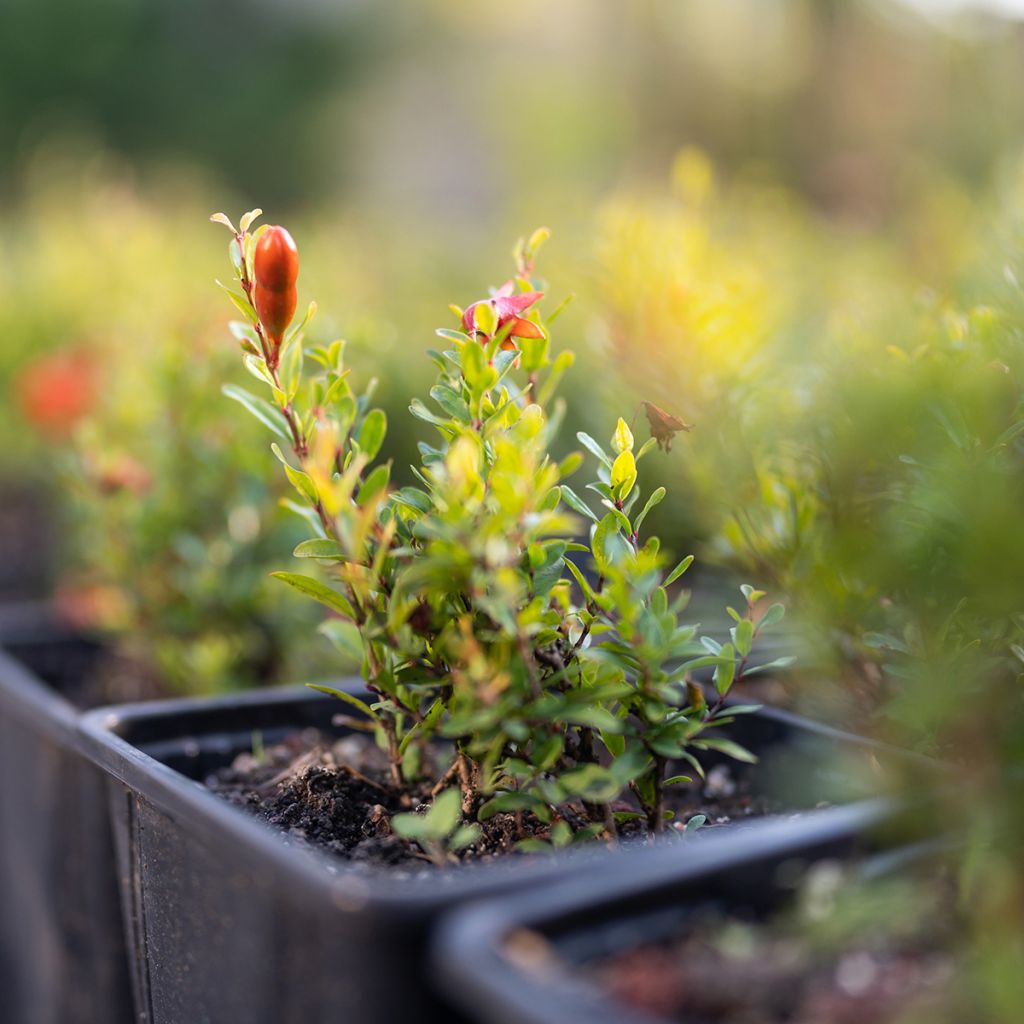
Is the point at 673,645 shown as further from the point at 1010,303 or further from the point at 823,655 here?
the point at 1010,303

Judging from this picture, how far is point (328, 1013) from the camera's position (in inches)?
30.3

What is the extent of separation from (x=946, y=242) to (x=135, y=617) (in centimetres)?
190

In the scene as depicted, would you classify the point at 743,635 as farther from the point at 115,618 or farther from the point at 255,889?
the point at 115,618

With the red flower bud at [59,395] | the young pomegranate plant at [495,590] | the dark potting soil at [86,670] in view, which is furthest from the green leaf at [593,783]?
the red flower bud at [59,395]

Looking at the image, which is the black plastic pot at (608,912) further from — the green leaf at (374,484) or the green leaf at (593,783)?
the green leaf at (374,484)

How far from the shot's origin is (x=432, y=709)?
1.01m

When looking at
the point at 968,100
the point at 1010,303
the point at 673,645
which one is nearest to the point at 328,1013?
the point at 673,645

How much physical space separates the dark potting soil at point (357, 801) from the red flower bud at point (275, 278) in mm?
455

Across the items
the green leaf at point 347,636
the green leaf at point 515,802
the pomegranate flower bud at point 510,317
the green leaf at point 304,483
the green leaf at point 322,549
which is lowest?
the green leaf at point 515,802

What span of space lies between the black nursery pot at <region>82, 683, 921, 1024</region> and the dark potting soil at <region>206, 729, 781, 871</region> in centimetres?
4

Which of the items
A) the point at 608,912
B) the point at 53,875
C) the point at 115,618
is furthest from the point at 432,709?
the point at 115,618

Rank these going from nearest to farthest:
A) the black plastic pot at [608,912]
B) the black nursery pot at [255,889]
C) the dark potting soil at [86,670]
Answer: the black plastic pot at [608,912], the black nursery pot at [255,889], the dark potting soil at [86,670]

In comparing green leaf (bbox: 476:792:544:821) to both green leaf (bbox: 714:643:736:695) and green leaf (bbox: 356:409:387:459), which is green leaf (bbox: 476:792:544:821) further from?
green leaf (bbox: 356:409:387:459)

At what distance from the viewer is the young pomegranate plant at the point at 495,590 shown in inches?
33.7
